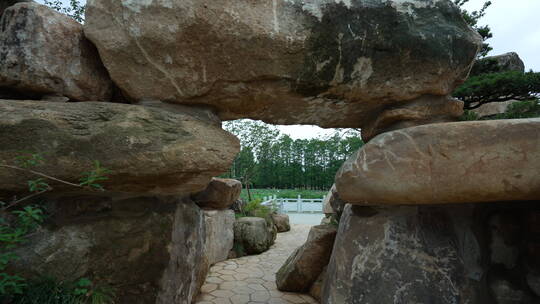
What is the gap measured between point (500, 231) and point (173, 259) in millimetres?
1801

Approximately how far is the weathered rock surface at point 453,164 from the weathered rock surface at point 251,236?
4100mm

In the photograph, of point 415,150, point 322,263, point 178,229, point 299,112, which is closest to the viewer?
point 415,150

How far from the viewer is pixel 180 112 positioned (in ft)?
5.16

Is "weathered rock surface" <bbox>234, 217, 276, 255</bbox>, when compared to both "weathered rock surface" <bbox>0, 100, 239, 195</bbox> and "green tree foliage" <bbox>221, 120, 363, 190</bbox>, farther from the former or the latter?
"green tree foliage" <bbox>221, 120, 363, 190</bbox>

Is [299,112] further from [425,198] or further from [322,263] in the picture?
[322,263]

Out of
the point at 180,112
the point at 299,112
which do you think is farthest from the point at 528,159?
the point at 180,112

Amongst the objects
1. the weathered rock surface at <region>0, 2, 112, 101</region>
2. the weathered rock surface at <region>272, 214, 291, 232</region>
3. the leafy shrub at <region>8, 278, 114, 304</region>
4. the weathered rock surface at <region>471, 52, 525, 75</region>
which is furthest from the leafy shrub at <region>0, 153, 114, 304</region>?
the weathered rock surface at <region>272, 214, 291, 232</region>

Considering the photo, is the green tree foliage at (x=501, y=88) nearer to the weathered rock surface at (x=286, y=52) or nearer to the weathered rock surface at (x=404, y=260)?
the weathered rock surface at (x=286, y=52)

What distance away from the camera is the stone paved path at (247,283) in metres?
2.75

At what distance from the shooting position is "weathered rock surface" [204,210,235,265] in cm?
420

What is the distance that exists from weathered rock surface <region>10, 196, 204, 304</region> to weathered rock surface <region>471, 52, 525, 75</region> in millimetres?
5253

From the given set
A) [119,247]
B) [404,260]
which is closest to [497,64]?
[404,260]

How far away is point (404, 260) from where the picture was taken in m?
1.41

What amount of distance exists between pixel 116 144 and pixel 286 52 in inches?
37.6
